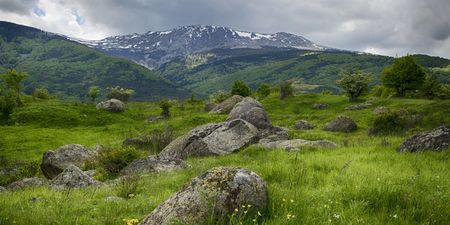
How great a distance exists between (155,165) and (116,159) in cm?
408

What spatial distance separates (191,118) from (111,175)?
48.4 m

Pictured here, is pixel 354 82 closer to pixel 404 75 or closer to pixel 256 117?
pixel 404 75

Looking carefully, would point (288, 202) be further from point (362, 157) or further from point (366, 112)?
point (366, 112)

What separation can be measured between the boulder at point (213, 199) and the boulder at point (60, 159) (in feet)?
67.3

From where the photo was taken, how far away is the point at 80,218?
8.42 meters

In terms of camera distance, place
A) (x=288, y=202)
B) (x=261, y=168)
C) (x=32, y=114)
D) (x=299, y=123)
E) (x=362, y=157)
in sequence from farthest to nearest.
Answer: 1. (x=32, y=114)
2. (x=299, y=123)
3. (x=362, y=157)
4. (x=261, y=168)
5. (x=288, y=202)

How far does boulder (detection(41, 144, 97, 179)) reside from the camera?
2681 cm

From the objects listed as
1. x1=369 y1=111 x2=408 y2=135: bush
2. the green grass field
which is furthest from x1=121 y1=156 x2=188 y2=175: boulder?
x1=369 y1=111 x2=408 y2=135: bush

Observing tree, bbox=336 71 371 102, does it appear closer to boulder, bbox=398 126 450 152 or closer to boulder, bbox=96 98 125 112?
boulder, bbox=96 98 125 112

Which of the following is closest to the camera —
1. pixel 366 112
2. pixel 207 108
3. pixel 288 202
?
pixel 288 202

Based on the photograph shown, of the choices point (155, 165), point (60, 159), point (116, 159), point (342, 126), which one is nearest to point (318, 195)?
point (155, 165)

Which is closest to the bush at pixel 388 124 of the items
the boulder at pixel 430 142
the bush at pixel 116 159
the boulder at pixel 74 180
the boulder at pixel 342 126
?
the boulder at pixel 342 126

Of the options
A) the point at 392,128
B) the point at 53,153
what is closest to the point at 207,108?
the point at 392,128

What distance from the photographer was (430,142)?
689 inches
